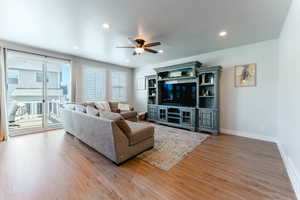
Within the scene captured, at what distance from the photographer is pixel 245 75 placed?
148 inches

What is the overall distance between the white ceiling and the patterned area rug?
2700 millimetres

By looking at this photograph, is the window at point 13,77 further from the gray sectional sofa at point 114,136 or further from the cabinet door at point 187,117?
the cabinet door at point 187,117

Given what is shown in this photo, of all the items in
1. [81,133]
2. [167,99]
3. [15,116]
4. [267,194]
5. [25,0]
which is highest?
[25,0]

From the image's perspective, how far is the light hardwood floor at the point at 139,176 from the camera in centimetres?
160

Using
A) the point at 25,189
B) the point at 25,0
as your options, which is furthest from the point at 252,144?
the point at 25,0

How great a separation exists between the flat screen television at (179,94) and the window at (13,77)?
16.2 feet

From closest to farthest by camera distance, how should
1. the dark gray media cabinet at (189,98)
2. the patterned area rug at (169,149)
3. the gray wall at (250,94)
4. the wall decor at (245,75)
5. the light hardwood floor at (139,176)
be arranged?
the light hardwood floor at (139,176)
the patterned area rug at (169,149)
the gray wall at (250,94)
the wall decor at (245,75)
the dark gray media cabinet at (189,98)

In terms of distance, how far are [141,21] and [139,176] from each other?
2837 millimetres

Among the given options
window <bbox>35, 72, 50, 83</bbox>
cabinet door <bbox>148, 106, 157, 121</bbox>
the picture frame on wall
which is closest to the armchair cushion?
cabinet door <bbox>148, 106, 157, 121</bbox>

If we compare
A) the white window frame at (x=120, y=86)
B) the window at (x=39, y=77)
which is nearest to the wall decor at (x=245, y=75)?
the white window frame at (x=120, y=86)

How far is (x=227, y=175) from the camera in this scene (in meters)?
1.97

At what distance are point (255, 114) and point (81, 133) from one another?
4.74 metres

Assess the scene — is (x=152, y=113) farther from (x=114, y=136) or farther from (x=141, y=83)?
(x=114, y=136)

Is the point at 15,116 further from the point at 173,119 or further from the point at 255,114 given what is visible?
the point at 255,114
